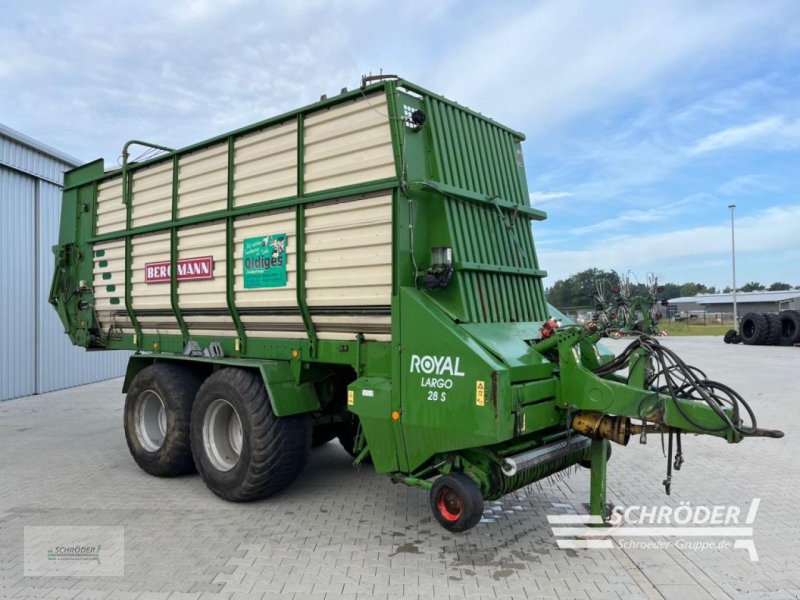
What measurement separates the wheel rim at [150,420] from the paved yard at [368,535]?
36cm

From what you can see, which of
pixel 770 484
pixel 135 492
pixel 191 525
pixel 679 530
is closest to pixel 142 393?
pixel 135 492

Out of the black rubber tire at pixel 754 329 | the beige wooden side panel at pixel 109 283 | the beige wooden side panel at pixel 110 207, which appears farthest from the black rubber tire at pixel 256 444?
the black rubber tire at pixel 754 329

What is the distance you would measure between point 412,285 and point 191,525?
2.69 meters

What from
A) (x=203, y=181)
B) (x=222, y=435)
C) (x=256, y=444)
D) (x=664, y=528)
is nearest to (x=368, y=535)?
(x=256, y=444)

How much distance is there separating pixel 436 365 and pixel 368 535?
60.3 inches

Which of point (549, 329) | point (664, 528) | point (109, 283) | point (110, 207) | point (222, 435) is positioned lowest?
point (664, 528)

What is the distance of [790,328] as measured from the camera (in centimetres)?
2514

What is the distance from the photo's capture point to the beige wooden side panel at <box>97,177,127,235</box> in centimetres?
719

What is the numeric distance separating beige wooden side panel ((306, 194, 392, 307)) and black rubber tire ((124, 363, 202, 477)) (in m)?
2.08

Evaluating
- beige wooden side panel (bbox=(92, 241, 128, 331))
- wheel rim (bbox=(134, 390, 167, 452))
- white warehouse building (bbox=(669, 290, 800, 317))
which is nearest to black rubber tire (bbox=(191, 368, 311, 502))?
wheel rim (bbox=(134, 390, 167, 452))

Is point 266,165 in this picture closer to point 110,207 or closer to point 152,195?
point 152,195

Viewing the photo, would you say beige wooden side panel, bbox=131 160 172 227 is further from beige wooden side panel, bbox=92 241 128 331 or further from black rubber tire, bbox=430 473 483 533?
black rubber tire, bbox=430 473 483 533

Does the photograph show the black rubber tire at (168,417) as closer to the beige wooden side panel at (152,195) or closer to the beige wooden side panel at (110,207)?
the beige wooden side panel at (152,195)

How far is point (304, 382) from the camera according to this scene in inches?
213
